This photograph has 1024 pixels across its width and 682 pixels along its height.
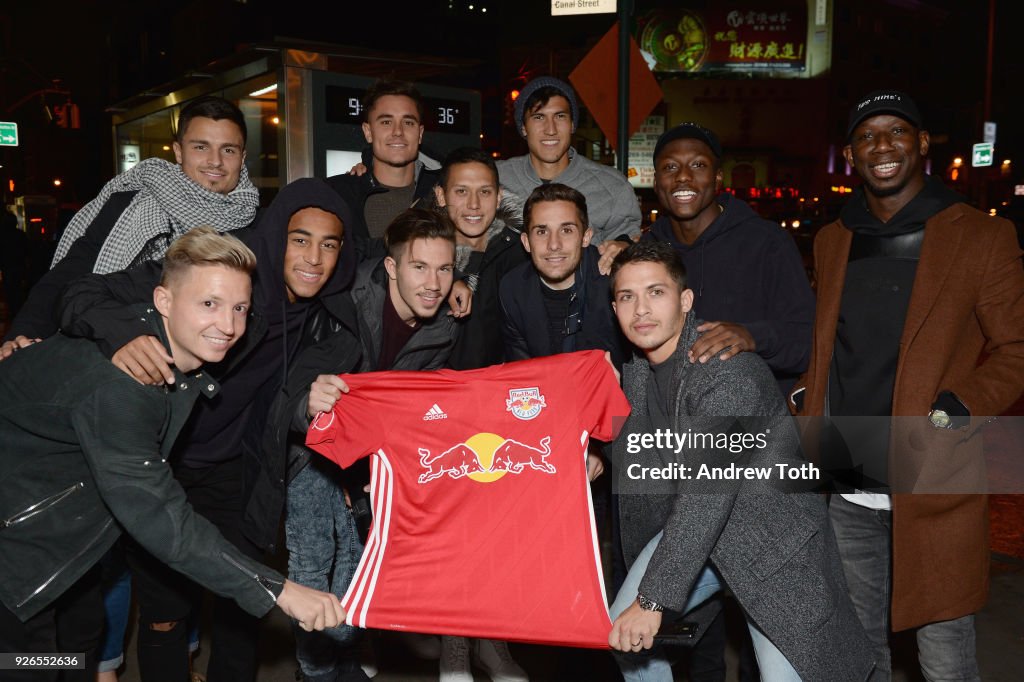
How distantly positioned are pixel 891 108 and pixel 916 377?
1176mm

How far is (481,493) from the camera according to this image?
3.25m

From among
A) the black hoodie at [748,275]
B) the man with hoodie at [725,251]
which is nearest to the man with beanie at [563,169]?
the man with hoodie at [725,251]

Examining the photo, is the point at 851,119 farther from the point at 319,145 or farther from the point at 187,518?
the point at 319,145

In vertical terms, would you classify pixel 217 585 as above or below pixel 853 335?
below

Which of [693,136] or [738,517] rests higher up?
[693,136]

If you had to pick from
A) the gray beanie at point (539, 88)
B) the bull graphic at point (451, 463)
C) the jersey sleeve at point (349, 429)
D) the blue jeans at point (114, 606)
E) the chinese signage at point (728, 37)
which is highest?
the chinese signage at point (728, 37)

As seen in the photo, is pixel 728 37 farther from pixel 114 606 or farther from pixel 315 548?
pixel 114 606

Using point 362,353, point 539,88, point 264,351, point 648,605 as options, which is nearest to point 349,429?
point 362,353

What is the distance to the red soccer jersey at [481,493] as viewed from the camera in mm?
3023

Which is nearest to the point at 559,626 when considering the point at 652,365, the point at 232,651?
the point at 652,365

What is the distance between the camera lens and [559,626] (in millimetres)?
2967

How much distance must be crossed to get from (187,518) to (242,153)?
242 cm

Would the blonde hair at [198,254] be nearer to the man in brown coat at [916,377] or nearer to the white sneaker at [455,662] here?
the white sneaker at [455,662]

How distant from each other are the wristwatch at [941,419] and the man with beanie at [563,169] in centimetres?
223
